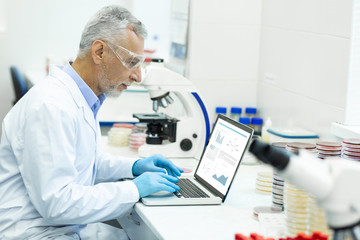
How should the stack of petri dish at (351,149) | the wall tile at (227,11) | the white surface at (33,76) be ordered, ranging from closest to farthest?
1. the stack of petri dish at (351,149)
2. the wall tile at (227,11)
3. the white surface at (33,76)

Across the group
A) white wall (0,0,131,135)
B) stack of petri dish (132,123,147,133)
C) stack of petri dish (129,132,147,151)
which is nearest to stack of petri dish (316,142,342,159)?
stack of petri dish (129,132,147,151)

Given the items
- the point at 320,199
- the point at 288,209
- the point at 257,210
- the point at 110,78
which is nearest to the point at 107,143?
A: the point at 110,78

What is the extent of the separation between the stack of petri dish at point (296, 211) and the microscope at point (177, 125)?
1080mm

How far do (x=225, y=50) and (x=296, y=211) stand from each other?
1673mm

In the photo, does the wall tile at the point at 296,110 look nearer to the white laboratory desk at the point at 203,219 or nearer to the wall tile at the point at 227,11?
the wall tile at the point at 227,11

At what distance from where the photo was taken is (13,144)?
1.84m

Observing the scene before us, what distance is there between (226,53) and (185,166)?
0.88 m

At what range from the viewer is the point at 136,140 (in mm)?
2689

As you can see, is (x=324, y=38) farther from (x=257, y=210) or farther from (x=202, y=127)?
(x=257, y=210)

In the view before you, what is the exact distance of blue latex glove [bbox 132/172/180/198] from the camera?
1.91 m

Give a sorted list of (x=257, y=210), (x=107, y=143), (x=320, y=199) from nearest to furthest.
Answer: (x=320, y=199)
(x=257, y=210)
(x=107, y=143)

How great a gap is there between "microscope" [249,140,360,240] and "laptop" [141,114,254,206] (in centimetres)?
81

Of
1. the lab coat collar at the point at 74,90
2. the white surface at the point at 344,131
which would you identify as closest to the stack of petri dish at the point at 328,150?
the white surface at the point at 344,131

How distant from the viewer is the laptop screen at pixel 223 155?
1.93 m
